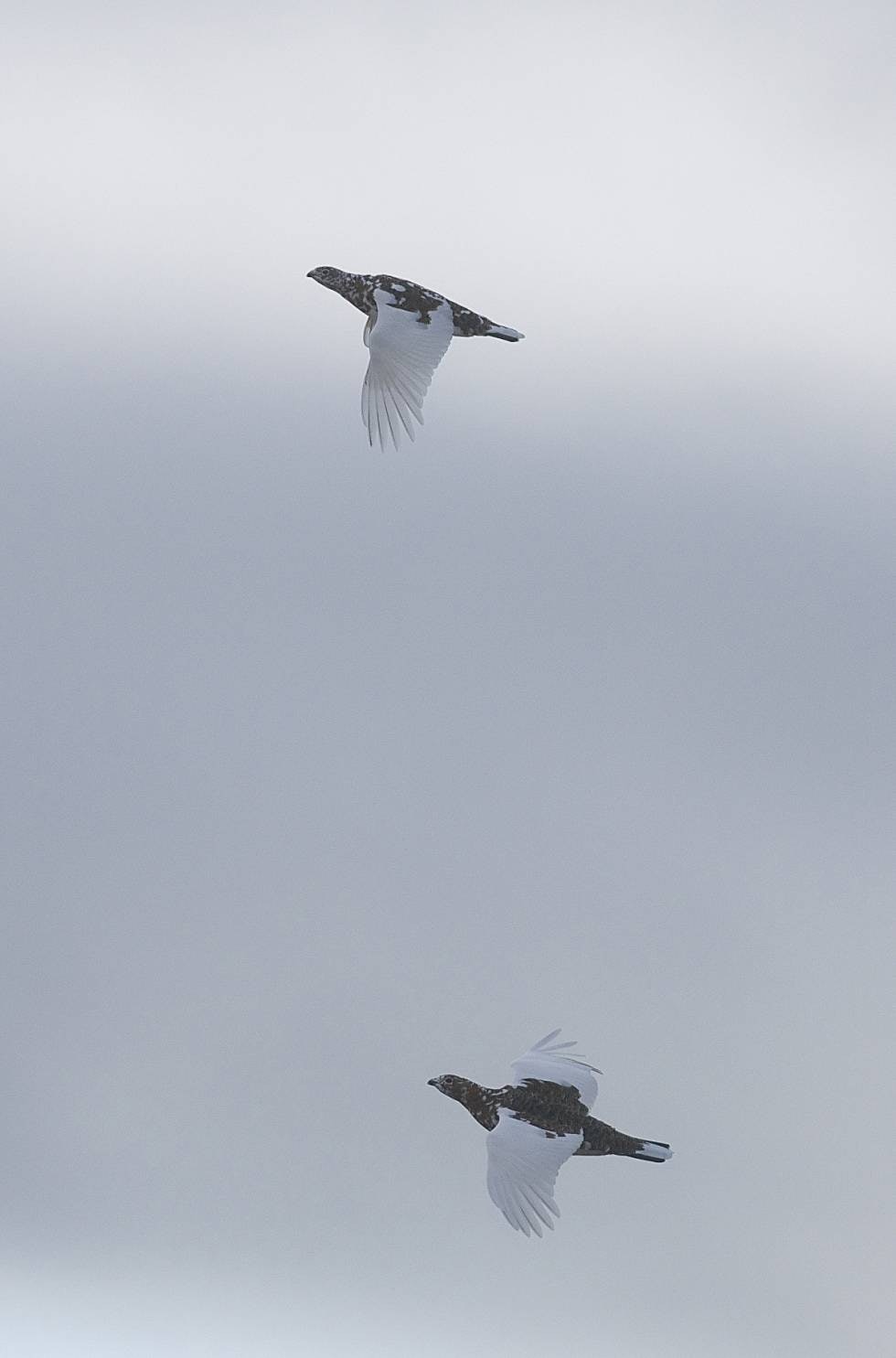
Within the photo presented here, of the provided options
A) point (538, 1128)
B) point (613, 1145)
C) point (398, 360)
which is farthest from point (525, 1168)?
point (398, 360)

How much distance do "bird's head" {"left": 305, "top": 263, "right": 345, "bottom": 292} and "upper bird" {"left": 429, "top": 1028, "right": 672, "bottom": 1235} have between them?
18.3ft

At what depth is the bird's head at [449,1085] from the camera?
1405 cm

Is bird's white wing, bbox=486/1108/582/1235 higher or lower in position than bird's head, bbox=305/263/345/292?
lower

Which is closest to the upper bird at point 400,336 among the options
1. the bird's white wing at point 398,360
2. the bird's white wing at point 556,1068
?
the bird's white wing at point 398,360

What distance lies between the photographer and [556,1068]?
13953 mm

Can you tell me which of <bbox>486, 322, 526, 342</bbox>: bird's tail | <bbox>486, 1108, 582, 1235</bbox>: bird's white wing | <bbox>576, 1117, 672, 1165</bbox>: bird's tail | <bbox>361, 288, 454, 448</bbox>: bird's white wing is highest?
<bbox>486, 322, 526, 342</bbox>: bird's tail

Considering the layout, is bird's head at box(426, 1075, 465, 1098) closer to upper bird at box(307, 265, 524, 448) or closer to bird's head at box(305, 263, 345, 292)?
upper bird at box(307, 265, 524, 448)

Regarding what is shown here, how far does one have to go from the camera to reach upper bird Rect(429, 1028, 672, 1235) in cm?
1263

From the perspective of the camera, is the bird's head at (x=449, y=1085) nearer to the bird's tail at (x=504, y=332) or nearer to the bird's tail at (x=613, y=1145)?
the bird's tail at (x=613, y=1145)

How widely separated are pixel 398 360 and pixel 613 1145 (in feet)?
17.7

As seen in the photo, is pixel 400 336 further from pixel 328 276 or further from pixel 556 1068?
pixel 556 1068

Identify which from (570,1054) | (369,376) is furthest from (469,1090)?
(369,376)

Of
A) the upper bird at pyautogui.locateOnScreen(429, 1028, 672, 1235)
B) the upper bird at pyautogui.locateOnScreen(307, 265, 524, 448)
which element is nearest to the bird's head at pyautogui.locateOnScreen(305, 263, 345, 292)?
the upper bird at pyautogui.locateOnScreen(307, 265, 524, 448)

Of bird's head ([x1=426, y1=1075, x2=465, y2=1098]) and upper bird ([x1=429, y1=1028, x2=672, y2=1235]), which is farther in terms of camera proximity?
bird's head ([x1=426, y1=1075, x2=465, y2=1098])
